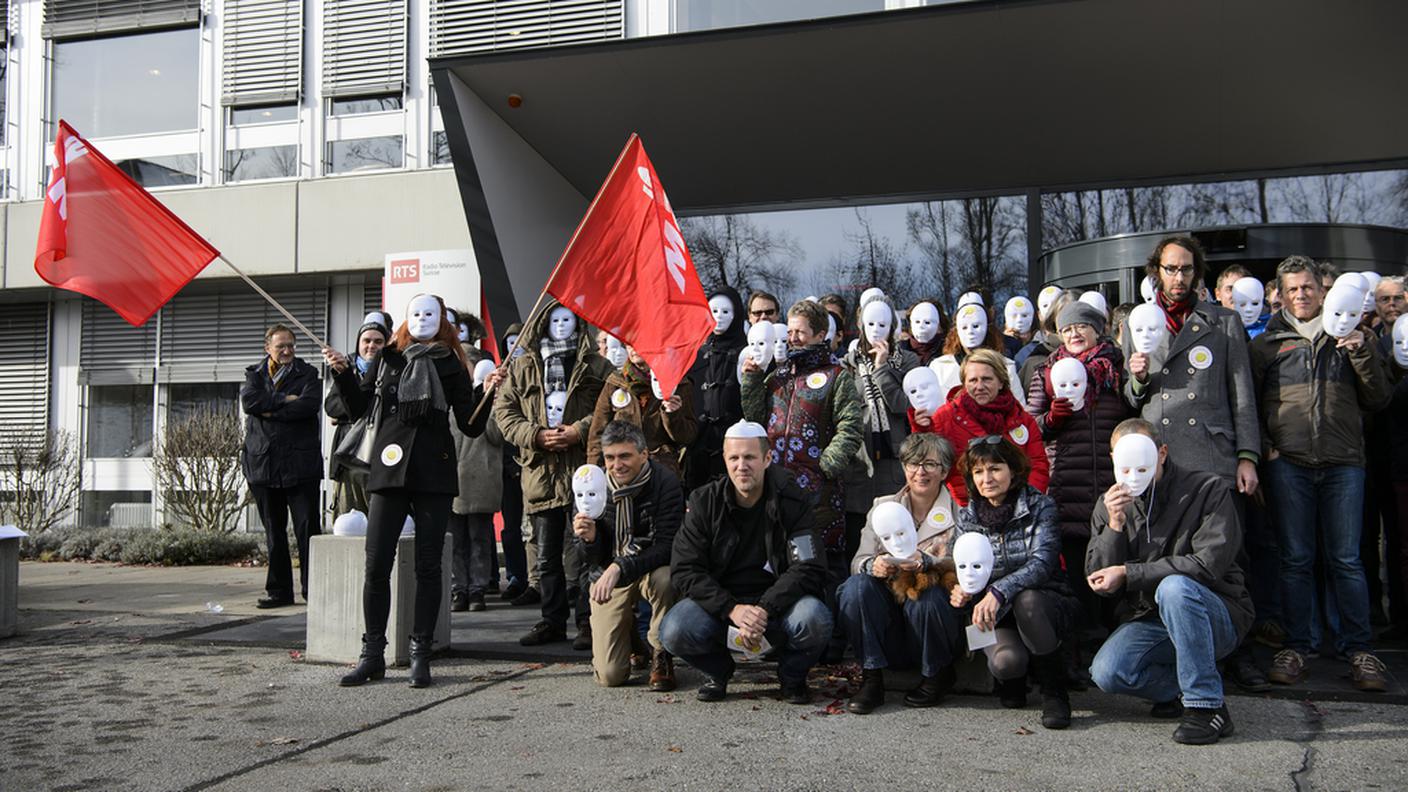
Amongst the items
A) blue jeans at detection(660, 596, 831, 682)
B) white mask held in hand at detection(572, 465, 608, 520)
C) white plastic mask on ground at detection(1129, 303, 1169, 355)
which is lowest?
blue jeans at detection(660, 596, 831, 682)

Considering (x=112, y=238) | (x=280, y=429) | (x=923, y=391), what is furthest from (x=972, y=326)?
(x=280, y=429)

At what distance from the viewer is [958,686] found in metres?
5.07

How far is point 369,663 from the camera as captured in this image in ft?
18.2

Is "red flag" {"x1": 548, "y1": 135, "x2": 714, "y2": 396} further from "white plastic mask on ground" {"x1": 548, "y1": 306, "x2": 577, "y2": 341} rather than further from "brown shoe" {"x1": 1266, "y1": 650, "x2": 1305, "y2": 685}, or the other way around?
"brown shoe" {"x1": 1266, "y1": 650, "x2": 1305, "y2": 685}

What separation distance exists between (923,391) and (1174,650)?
1.75m

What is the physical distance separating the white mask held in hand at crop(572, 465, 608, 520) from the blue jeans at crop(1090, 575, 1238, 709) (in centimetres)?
236

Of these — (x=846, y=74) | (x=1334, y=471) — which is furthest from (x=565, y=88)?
(x=1334, y=471)

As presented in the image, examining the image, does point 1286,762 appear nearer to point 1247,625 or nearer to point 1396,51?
point 1247,625

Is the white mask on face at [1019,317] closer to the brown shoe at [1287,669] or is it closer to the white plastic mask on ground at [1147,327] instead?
the white plastic mask on ground at [1147,327]

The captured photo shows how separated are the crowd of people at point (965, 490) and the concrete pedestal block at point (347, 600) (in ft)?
1.07

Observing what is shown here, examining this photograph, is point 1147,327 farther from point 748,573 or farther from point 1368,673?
point 748,573

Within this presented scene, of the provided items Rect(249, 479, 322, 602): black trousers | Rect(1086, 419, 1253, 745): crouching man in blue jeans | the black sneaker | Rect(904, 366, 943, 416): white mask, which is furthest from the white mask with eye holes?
the black sneaker

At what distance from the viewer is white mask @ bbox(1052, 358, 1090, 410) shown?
523cm

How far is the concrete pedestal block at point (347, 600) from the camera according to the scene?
594 centimetres
